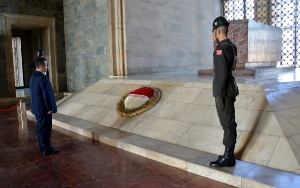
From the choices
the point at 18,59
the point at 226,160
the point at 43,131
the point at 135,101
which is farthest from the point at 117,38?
the point at 18,59

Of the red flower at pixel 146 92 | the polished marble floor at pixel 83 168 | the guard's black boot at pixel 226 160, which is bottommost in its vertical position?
the polished marble floor at pixel 83 168

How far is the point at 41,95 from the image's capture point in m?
4.38

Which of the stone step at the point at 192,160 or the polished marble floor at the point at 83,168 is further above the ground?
the stone step at the point at 192,160

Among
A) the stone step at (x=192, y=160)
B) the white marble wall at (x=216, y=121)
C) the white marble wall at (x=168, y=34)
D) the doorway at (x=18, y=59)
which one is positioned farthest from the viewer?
the doorway at (x=18, y=59)

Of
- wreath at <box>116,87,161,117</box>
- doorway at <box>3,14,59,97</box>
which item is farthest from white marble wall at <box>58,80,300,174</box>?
doorway at <box>3,14,59,97</box>

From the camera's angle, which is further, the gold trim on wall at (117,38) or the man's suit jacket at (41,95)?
the gold trim on wall at (117,38)

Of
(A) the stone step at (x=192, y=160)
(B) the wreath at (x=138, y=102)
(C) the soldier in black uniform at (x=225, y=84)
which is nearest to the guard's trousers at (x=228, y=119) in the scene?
(C) the soldier in black uniform at (x=225, y=84)

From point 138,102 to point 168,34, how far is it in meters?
6.29

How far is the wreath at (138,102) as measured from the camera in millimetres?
5578

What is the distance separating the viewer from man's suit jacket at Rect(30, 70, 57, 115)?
434cm

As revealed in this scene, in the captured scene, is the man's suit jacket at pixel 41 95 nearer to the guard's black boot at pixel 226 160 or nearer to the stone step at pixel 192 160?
the stone step at pixel 192 160

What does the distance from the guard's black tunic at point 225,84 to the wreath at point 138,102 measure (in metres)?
2.43

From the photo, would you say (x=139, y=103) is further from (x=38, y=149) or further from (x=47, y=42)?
(x=47, y=42)

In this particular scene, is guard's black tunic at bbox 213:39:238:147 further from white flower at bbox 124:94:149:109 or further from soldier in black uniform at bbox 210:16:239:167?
white flower at bbox 124:94:149:109
